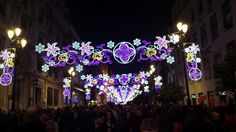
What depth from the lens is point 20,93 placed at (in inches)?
1232

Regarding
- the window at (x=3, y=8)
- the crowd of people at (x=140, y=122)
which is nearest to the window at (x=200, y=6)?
the window at (x=3, y=8)

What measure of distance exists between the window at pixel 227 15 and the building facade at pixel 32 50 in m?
19.1

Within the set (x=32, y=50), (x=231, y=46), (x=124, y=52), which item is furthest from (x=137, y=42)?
(x=32, y=50)

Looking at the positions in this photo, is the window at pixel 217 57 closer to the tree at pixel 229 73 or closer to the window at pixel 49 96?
the tree at pixel 229 73

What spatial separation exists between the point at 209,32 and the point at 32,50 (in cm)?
1977

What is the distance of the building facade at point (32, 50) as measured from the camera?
2695 cm

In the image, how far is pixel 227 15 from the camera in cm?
2311

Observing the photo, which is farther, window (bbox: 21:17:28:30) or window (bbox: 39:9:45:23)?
window (bbox: 39:9:45:23)

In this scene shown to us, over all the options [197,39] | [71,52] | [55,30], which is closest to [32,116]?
[71,52]

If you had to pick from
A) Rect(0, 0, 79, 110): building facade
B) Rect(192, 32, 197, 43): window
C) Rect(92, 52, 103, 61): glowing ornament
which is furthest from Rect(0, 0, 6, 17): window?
Rect(192, 32, 197, 43): window

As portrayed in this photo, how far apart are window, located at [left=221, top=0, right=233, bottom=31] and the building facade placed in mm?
19066

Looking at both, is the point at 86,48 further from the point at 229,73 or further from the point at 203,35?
the point at 203,35

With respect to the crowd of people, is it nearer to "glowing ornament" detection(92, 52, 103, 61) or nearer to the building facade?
"glowing ornament" detection(92, 52, 103, 61)

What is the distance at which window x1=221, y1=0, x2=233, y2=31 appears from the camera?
74.1 feet
